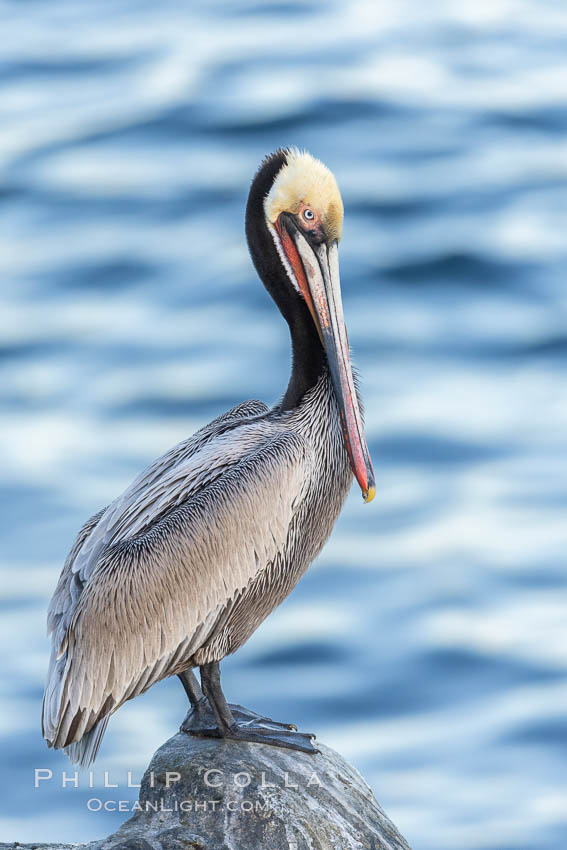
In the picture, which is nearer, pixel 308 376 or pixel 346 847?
pixel 346 847

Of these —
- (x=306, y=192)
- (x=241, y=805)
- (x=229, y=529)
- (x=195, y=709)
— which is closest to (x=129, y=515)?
(x=229, y=529)

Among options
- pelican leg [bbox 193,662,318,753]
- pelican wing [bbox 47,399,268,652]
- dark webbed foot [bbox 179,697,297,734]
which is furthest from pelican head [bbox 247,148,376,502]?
dark webbed foot [bbox 179,697,297,734]

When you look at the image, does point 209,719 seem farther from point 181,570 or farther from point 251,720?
point 181,570

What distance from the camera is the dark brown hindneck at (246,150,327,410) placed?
6.11 metres

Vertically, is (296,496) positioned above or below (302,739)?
above

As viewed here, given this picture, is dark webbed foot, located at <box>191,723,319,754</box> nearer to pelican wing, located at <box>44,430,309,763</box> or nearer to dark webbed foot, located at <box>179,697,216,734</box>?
dark webbed foot, located at <box>179,697,216,734</box>

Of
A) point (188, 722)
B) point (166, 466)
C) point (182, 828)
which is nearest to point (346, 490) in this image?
point (166, 466)

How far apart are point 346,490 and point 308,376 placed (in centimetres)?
54

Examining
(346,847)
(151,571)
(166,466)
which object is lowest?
(346,847)

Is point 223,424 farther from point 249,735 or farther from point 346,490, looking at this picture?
point 249,735

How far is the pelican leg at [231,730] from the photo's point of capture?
19.3 feet

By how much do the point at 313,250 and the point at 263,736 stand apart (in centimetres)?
211

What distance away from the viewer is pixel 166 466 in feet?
20.1

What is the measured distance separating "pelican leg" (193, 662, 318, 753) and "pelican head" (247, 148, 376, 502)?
1025 millimetres
